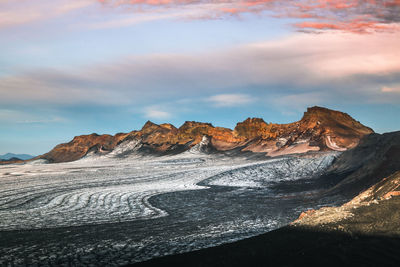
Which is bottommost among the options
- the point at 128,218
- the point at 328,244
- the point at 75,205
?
the point at 128,218

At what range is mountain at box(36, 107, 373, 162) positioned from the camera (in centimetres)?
4231

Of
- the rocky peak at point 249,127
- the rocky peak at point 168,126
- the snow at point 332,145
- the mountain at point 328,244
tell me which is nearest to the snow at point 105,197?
the mountain at point 328,244

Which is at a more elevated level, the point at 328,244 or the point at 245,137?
the point at 245,137

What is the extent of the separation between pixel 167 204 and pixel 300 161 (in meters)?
18.8

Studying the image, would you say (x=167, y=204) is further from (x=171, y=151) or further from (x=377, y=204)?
(x=171, y=151)

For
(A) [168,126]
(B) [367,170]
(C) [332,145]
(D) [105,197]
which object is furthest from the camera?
(A) [168,126]

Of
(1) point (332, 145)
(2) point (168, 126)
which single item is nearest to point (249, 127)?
(2) point (168, 126)

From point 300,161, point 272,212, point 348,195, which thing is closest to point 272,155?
point 300,161

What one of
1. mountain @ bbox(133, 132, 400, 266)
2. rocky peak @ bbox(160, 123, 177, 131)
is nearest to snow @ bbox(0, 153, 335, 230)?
mountain @ bbox(133, 132, 400, 266)

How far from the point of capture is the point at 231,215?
494 inches

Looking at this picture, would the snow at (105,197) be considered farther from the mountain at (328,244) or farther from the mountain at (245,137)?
the mountain at (245,137)

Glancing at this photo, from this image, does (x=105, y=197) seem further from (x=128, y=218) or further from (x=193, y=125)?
(x=193, y=125)

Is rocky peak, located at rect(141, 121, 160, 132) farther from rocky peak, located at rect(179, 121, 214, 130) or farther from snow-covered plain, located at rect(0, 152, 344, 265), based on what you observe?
snow-covered plain, located at rect(0, 152, 344, 265)

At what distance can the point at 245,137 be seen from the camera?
69000mm
